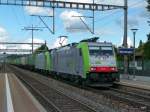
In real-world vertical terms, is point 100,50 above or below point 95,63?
above

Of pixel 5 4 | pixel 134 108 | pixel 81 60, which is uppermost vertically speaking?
pixel 5 4

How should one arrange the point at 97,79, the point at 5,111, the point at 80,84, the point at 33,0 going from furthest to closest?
1. the point at 33,0
2. the point at 80,84
3. the point at 97,79
4. the point at 5,111

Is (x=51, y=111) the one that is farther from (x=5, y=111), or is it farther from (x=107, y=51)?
(x=107, y=51)

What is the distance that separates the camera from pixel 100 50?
31.1 m

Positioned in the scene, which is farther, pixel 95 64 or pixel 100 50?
pixel 100 50

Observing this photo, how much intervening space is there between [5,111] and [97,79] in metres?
12.8

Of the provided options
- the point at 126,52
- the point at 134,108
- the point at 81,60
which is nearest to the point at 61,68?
the point at 126,52

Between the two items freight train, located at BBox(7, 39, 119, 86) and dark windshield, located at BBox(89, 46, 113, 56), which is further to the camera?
dark windshield, located at BBox(89, 46, 113, 56)

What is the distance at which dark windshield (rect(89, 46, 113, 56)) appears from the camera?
101 ft

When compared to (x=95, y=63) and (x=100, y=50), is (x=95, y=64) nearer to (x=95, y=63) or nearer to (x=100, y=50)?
(x=95, y=63)

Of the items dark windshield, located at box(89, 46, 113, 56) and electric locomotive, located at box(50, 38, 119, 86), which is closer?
electric locomotive, located at box(50, 38, 119, 86)

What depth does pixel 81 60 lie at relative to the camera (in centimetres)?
3127

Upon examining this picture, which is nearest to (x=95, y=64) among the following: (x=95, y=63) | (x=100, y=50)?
(x=95, y=63)

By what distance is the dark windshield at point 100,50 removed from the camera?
101 feet
